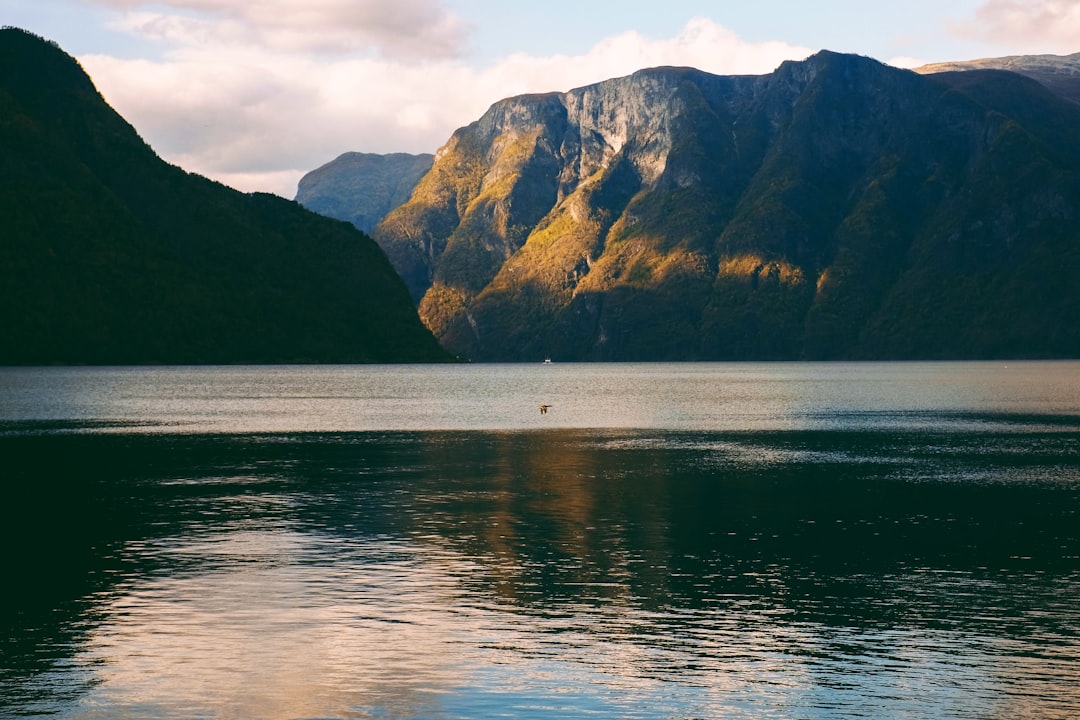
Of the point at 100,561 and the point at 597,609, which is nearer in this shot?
the point at 597,609

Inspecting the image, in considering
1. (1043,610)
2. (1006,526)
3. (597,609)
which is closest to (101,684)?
(597,609)

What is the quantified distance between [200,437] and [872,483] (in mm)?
70698

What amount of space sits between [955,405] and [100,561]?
158 m

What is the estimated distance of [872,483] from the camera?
83.2 m

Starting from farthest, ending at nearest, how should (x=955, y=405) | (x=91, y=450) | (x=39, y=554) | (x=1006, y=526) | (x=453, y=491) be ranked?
(x=955, y=405)
(x=91, y=450)
(x=453, y=491)
(x=1006, y=526)
(x=39, y=554)

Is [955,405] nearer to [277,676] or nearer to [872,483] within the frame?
[872,483]

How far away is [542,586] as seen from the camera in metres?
46.7

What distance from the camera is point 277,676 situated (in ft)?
111

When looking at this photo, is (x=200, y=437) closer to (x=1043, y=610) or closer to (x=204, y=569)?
(x=204, y=569)

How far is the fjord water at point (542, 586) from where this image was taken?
3253 centimetres

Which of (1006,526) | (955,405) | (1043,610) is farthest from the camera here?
(955,405)

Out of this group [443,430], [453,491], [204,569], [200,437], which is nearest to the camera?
[204,569]

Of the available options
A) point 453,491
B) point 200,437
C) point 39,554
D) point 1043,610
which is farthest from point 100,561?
point 200,437

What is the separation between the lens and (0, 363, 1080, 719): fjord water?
3253 centimetres
